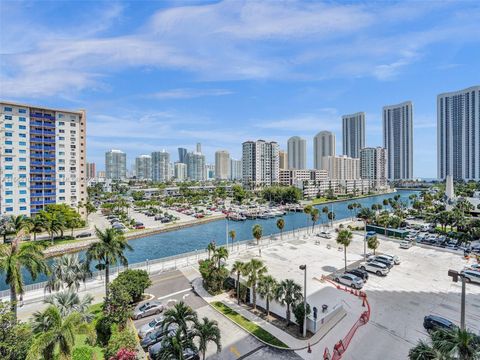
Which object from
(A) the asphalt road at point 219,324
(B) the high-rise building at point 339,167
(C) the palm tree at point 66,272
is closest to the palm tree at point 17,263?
(C) the palm tree at point 66,272

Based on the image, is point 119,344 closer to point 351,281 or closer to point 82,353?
Answer: point 82,353

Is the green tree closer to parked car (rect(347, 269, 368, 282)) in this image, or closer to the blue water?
parked car (rect(347, 269, 368, 282))

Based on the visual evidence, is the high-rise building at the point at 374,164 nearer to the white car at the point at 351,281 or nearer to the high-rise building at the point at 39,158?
the white car at the point at 351,281

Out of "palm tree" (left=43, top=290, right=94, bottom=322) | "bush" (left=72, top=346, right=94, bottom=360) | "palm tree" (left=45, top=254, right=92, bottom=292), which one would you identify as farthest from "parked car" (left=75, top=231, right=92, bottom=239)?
"bush" (left=72, top=346, right=94, bottom=360)

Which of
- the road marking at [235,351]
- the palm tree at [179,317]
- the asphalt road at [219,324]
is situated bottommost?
the asphalt road at [219,324]

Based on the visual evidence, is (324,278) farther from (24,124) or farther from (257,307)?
(24,124)

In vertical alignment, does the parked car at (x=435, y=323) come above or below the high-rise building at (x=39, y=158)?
below
